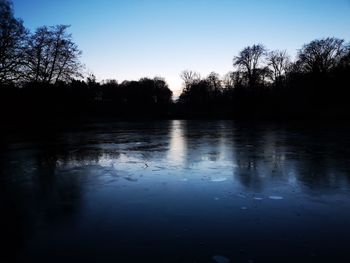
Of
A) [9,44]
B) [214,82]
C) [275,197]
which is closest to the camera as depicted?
[275,197]

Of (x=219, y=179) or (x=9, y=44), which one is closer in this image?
(x=219, y=179)

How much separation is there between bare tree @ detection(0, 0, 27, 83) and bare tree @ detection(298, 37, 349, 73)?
47467mm

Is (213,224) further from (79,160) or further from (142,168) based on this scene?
(79,160)

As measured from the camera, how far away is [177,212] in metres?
5.50

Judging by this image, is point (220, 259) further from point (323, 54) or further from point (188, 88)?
point (188, 88)

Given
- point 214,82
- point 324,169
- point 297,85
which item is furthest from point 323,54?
point 324,169

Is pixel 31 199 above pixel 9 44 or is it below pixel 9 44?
below

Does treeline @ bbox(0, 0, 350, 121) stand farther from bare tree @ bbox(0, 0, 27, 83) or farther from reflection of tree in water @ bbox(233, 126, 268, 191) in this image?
reflection of tree in water @ bbox(233, 126, 268, 191)

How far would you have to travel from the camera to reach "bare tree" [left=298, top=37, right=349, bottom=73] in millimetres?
58688

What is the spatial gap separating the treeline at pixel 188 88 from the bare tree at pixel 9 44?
0.09 meters

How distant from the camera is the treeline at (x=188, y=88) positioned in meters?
34.3

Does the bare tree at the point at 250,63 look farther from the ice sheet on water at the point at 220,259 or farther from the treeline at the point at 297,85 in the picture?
the ice sheet on water at the point at 220,259

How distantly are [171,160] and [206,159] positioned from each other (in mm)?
1235

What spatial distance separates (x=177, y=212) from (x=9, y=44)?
110 ft
